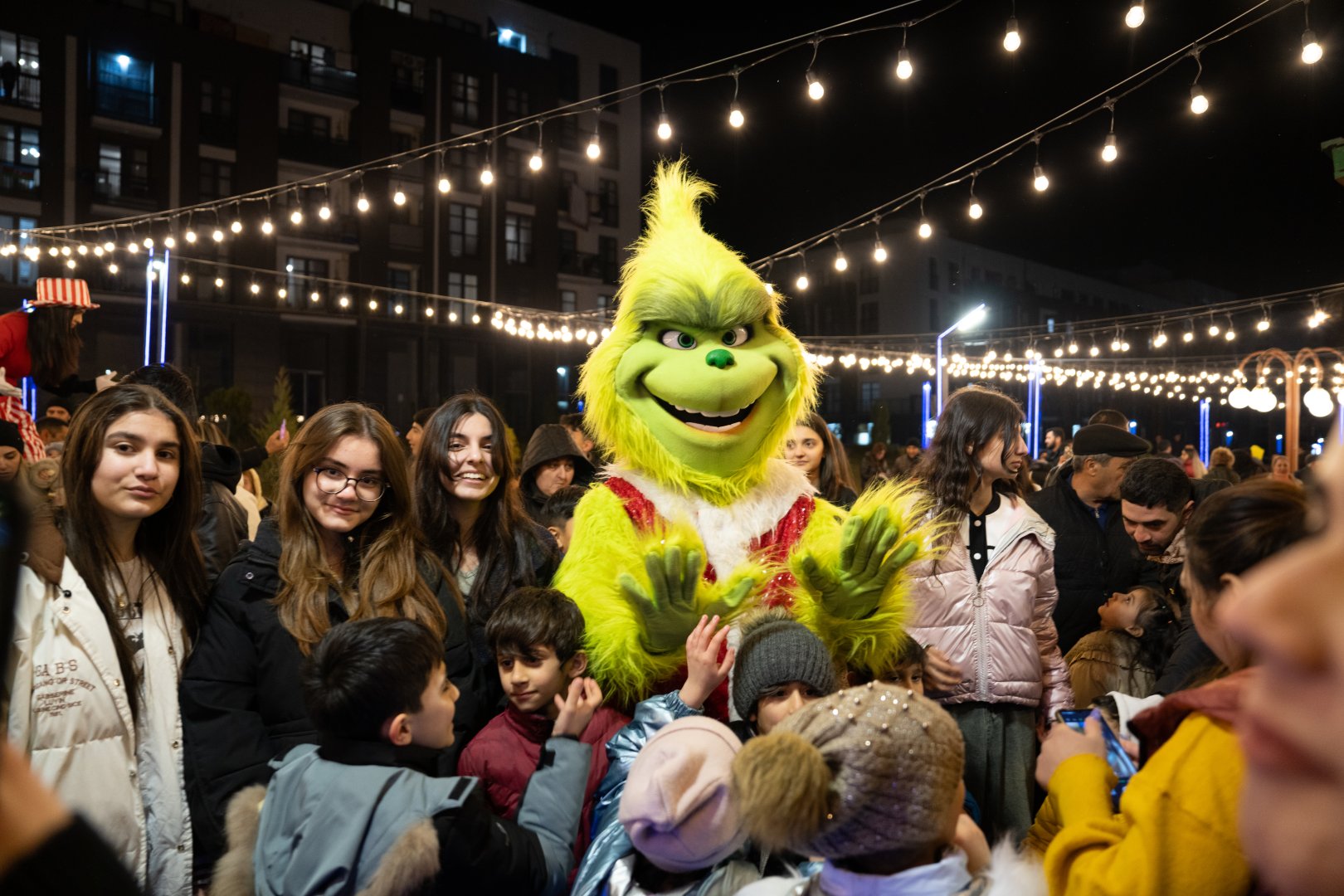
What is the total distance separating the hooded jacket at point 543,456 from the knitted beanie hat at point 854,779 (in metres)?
3.90

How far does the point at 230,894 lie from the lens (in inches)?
71.8

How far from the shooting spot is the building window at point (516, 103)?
28.6 metres

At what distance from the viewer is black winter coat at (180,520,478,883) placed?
7.22 feet

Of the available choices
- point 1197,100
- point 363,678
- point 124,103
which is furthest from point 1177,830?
point 124,103

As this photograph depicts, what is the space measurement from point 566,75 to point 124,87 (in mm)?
13266

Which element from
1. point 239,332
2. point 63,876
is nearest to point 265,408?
point 239,332

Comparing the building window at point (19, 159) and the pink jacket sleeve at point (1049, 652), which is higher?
the building window at point (19, 159)

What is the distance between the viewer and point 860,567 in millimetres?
2568

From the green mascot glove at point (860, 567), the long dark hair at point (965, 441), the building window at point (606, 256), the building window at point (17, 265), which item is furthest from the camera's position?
the building window at point (606, 256)

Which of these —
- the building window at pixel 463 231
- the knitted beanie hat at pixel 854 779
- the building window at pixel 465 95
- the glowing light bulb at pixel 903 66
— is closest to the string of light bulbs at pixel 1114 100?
the glowing light bulb at pixel 903 66

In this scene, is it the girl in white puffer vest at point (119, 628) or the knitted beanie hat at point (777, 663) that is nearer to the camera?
the girl in white puffer vest at point (119, 628)

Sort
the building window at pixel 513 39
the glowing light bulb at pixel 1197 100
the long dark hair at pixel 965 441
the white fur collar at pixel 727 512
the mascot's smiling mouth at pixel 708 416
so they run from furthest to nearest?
the building window at pixel 513 39 → the glowing light bulb at pixel 1197 100 → the long dark hair at pixel 965 441 → the mascot's smiling mouth at pixel 708 416 → the white fur collar at pixel 727 512

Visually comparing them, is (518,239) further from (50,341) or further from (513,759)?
(513,759)

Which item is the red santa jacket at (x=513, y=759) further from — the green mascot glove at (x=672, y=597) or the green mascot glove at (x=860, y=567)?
the green mascot glove at (x=860, y=567)
